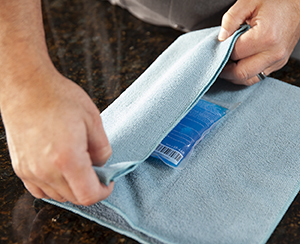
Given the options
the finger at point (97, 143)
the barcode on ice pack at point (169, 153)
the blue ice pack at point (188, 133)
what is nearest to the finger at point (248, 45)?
the blue ice pack at point (188, 133)

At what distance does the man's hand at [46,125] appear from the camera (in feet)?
1.32

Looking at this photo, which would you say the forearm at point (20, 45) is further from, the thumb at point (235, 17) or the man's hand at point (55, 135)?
the thumb at point (235, 17)

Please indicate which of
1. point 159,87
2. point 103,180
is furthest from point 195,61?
point 103,180

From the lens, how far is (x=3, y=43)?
0.46m

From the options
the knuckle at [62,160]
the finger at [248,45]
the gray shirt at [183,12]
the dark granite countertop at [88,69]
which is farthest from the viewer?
the gray shirt at [183,12]

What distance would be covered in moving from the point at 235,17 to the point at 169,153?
1.05 ft

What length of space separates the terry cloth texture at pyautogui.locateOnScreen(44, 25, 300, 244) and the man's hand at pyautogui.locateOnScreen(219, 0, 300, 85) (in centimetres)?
4

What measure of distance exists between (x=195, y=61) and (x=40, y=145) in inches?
14.1

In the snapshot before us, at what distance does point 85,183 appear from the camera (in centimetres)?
42

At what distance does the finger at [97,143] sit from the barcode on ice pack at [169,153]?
0.42ft

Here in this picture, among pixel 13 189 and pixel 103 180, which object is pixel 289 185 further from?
pixel 13 189

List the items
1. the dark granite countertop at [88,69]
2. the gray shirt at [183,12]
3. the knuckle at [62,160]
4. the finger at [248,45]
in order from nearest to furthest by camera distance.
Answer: the knuckle at [62,160]
the dark granite countertop at [88,69]
the finger at [248,45]
the gray shirt at [183,12]

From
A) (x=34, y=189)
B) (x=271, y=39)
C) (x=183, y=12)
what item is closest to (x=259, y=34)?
(x=271, y=39)

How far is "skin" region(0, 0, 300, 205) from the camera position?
15.8 inches
